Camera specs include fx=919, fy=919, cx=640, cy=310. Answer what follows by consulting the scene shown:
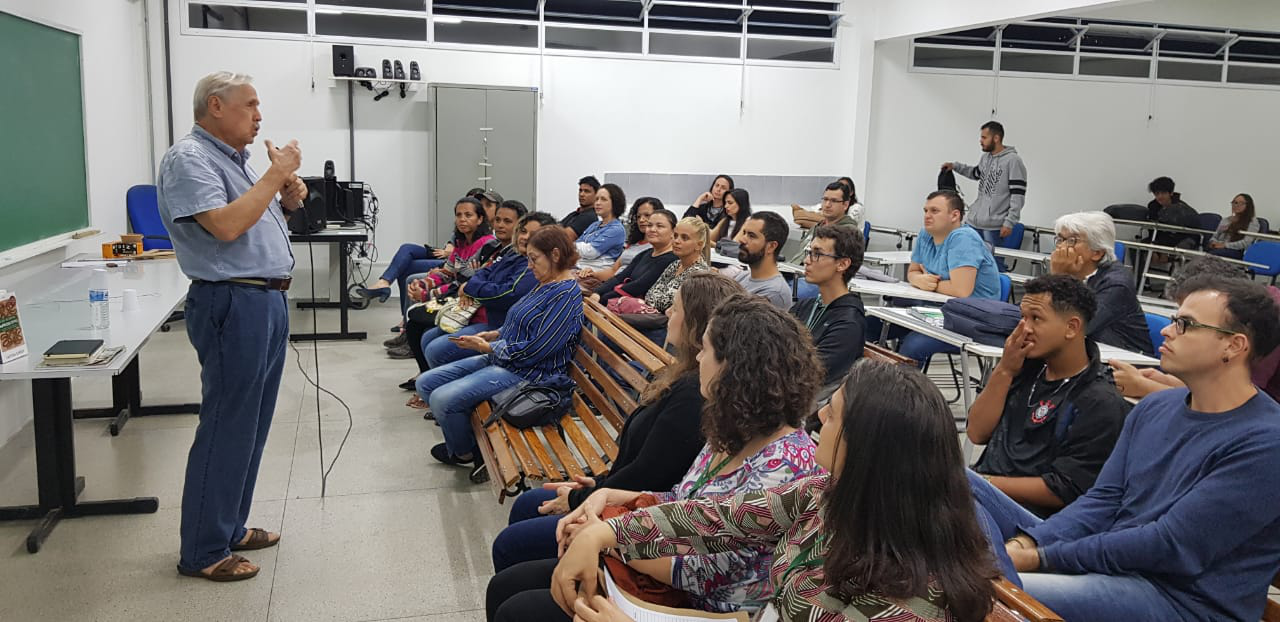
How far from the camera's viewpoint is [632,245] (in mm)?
7125

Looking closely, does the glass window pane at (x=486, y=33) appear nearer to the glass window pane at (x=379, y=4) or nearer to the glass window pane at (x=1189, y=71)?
the glass window pane at (x=379, y=4)

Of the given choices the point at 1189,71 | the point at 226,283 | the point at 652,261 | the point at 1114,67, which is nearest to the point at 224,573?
the point at 226,283

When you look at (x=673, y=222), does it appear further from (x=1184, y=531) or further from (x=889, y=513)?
(x=889, y=513)

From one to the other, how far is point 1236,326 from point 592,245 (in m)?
5.22

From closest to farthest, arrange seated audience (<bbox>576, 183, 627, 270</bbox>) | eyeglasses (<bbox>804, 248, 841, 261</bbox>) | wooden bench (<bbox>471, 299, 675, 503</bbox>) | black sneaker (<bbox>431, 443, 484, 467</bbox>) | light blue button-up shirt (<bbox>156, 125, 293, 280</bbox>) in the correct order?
light blue button-up shirt (<bbox>156, 125, 293, 280</bbox>), wooden bench (<bbox>471, 299, 675, 503</bbox>), eyeglasses (<bbox>804, 248, 841, 261</bbox>), black sneaker (<bbox>431, 443, 484, 467</bbox>), seated audience (<bbox>576, 183, 627, 270</bbox>)

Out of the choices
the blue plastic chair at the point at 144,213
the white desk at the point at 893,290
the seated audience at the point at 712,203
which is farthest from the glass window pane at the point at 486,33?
the white desk at the point at 893,290

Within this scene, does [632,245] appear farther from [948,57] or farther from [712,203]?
[948,57]

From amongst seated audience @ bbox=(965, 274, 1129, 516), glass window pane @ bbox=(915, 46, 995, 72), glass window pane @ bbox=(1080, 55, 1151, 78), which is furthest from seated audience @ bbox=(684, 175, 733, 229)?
seated audience @ bbox=(965, 274, 1129, 516)

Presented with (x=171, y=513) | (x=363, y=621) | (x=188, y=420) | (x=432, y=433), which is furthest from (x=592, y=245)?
(x=363, y=621)

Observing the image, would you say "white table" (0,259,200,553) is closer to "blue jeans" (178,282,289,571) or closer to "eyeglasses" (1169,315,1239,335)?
"blue jeans" (178,282,289,571)

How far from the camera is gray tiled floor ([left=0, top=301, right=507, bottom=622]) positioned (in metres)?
2.98

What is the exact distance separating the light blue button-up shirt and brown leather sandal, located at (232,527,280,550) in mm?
1031

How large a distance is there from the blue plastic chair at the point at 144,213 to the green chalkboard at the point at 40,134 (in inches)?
40.1

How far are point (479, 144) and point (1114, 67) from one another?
7.28 m
